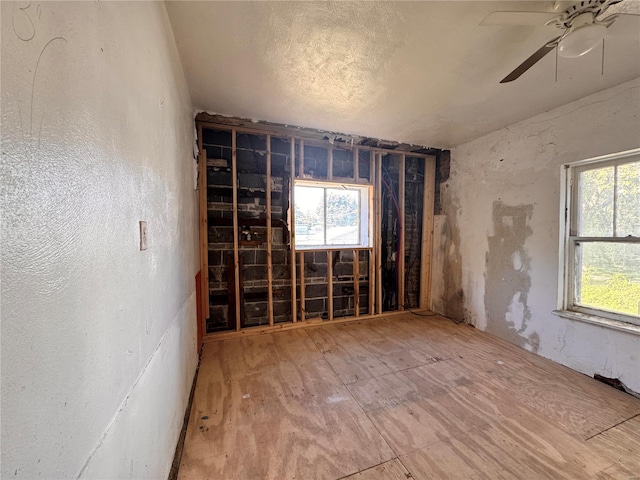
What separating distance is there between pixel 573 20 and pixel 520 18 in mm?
339

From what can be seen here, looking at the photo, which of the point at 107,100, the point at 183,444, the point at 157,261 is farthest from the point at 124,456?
the point at 107,100

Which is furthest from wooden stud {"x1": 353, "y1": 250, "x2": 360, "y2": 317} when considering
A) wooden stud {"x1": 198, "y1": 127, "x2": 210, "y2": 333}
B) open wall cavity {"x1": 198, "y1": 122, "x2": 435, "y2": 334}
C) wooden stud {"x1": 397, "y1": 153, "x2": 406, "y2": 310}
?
wooden stud {"x1": 198, "y1": 127, "x2": 210, "y2": 333}

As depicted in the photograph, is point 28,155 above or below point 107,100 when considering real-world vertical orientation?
below

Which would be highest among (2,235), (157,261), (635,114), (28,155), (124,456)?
(635,114)

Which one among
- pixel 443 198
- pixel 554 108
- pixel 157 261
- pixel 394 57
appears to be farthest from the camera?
pixel 443 198

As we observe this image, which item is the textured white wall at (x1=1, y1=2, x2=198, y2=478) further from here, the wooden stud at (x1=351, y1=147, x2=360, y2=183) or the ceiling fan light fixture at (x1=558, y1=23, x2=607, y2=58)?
the wooden stud at (x1=351, y1=147, x2=360, y2=183)

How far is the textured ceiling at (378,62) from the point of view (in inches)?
51.9

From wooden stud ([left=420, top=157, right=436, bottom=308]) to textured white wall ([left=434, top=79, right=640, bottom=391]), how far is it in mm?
237

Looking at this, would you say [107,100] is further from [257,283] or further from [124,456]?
[257,283]

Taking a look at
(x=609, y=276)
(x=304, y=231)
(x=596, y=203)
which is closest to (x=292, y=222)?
(x=304, y=231)

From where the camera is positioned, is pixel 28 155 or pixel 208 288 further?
pixel 208 288

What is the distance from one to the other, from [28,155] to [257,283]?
9.09 ft

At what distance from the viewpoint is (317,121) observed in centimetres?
260

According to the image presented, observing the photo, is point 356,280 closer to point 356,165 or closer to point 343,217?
point 343,217
